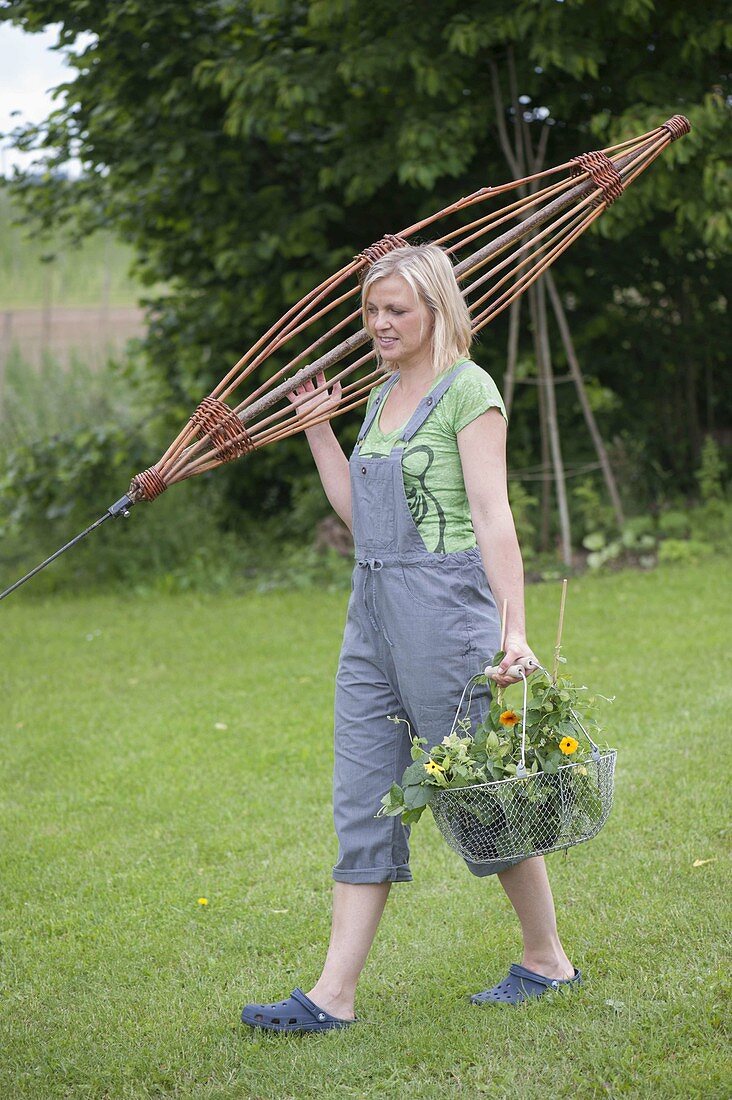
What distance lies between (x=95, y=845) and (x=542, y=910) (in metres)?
1.97

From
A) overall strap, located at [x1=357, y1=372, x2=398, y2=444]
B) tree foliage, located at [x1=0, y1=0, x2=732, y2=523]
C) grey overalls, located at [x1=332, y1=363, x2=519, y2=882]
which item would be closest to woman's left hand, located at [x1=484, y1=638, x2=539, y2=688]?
grey overalls, located at [x1=332, y1=363, x2=519, y2=882]

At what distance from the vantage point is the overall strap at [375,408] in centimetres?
295

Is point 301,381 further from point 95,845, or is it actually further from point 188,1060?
point 95,845

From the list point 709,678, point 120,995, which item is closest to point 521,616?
point 120,995

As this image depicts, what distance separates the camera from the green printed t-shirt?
277cm

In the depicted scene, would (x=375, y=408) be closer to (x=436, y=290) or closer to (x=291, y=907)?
(x=436, y=290)

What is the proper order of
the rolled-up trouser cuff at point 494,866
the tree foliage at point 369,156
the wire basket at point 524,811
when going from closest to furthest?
the wire basket at point 524,811 < the rolled-up trouser cuff at point 494,866 < the tree foliage at point 369,156

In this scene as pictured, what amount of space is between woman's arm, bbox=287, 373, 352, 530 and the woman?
0.44 ft

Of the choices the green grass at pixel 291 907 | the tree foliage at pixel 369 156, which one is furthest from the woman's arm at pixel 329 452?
the tree foliage at pixel 369 156

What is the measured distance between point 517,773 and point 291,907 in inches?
53.7

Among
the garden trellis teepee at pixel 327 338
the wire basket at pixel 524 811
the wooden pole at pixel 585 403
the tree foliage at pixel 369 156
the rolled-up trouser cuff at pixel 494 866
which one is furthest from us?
the wooden pole at pixel 585 403

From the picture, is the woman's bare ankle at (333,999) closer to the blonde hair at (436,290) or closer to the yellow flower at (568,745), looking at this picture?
the yellow flower at (568,745)

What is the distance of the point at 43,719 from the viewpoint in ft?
19.6

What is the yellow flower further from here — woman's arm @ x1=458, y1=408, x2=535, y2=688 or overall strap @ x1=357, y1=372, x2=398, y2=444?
overall strap @ x1=357, y1=372, x2=398, y2=444
